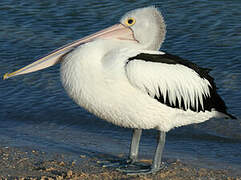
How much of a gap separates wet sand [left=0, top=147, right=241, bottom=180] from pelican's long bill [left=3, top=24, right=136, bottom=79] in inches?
33.3

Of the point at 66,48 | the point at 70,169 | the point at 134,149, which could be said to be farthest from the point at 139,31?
the point at 70,169

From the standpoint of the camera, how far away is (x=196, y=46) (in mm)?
8281

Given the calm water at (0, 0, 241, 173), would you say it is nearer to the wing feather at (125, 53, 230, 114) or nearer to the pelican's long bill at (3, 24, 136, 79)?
the wing feather at (125, 53, 230, 114)

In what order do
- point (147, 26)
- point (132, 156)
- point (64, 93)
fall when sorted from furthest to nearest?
point (64, 93) → point (132, 156) → point (147, 26)

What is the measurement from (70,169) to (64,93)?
2491mm

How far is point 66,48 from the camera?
185 inches

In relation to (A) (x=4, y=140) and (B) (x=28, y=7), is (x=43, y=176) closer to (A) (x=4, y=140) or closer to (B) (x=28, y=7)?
(A) (x=4, y=140)

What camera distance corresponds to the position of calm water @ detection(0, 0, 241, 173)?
18.7ft

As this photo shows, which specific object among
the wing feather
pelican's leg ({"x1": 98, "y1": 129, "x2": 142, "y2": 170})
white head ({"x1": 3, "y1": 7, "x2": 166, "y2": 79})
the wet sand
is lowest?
the wet sand

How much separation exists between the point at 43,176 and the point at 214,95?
6.00 feet

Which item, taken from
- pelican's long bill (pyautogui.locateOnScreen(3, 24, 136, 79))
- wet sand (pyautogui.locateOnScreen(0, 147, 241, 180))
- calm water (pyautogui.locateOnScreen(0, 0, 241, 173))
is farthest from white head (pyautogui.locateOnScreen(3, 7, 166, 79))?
calm water (pyautogui.locateOnScreen(0, 0, 241, 173))

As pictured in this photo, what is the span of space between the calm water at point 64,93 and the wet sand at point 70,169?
251 millimetres

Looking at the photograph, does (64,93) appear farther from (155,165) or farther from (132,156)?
(155,165)

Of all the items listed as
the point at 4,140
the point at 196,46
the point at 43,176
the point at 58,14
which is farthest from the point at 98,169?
the point at 58,14
